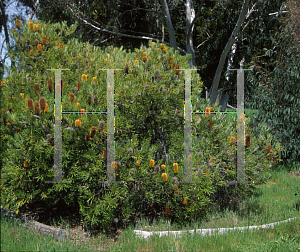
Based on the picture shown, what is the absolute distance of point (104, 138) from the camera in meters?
3.62

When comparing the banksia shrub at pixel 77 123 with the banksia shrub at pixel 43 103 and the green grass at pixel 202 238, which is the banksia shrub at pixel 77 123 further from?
the green grass at pixel 202 238

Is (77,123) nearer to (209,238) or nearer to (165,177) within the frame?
(165,177)

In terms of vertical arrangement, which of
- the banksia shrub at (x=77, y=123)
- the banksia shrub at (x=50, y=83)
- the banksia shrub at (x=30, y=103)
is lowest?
the banksia shrub at (x=77, y=123)

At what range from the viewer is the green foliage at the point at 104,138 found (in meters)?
3.41

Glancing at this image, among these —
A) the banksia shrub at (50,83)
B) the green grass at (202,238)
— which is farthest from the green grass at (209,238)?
the banksia shrub at (50,83)

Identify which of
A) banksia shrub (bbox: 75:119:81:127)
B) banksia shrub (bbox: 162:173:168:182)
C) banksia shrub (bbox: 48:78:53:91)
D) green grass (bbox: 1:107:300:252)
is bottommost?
green grass (bbox: 1:107:300:252)

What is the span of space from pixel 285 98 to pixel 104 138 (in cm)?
514

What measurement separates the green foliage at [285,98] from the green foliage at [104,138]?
261 cm

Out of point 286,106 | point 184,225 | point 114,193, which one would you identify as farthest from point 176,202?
point 286,106

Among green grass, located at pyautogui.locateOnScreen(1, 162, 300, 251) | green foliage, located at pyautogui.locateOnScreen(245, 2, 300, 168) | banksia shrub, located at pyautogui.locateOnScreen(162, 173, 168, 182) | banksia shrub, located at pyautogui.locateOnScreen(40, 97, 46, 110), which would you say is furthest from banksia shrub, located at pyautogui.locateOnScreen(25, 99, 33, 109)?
green foliage, located at pyautogui.locateOnScreen(245, 2, 300, 168)

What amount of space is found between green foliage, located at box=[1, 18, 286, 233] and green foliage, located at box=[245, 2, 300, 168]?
2.61m

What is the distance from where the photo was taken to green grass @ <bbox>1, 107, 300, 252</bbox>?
2.87 meters

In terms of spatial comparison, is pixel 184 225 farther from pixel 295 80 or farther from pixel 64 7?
pixel 64 7

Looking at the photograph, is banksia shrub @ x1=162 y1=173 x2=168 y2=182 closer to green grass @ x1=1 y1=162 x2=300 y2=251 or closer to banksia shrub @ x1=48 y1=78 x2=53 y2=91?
green grass @ x1=1 y1=162 x2=300 y2=251
